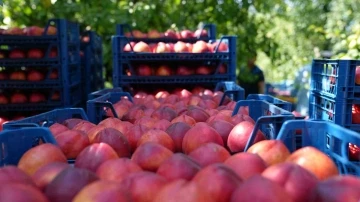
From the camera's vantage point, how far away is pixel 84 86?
6188mm

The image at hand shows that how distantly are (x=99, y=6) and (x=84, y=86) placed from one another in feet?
6.94

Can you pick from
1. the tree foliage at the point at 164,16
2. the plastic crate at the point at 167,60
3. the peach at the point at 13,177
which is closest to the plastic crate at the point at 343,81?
the plastic crate at the point at 167,60

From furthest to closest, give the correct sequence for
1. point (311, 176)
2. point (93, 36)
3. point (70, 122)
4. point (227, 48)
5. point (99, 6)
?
point (99, 6), point (93, 36), point (227, 48), point (70, 122), point (311, 176)

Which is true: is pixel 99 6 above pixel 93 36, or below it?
above

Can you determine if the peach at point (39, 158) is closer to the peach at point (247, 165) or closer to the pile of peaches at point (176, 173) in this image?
the pile of peaches at point (176, 173)

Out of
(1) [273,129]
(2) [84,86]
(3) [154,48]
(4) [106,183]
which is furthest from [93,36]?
(4) [106,183]

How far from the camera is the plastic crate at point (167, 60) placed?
4.38 m

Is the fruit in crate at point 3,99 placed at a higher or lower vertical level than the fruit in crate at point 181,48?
lower

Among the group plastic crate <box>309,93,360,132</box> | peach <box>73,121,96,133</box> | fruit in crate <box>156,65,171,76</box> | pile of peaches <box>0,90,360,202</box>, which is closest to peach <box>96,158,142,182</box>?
pile of peaches <box>0,90,360,202</box>

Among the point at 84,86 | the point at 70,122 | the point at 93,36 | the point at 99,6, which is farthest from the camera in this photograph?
the point at 99,6

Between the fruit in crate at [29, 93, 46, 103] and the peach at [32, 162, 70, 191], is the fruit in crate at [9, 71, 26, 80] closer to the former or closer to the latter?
the fruit in crate at [29, 93, 46, 103]

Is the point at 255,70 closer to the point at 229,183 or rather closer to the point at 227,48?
the point at 227,48

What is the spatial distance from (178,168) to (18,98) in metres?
3.91

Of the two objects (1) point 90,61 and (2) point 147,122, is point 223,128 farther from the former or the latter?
(1) point 90,61
